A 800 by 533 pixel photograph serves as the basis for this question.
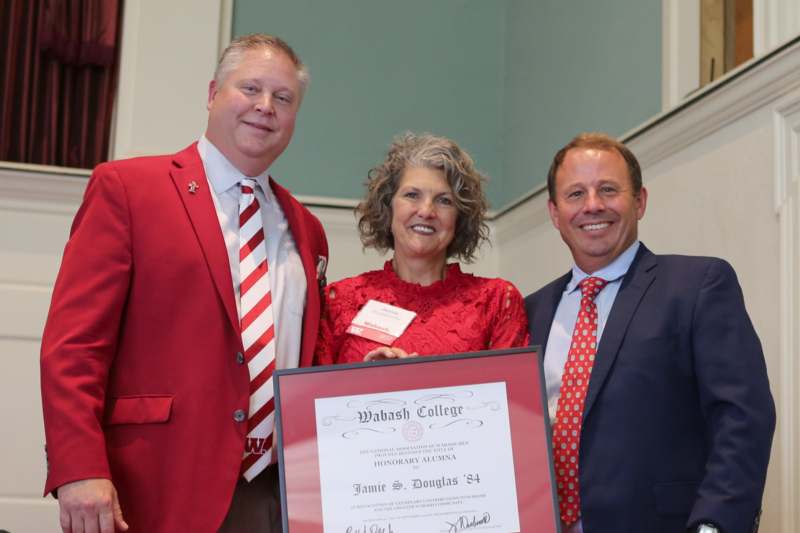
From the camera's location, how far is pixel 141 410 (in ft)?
6.83

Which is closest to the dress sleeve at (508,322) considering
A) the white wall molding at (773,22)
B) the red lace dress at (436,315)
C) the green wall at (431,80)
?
the red lace dress at (436,315)

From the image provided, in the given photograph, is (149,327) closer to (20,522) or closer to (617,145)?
(617,145)

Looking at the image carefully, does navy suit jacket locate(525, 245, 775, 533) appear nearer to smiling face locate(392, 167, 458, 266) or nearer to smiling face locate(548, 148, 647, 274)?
smiling face locate(548, 148, 647, 274)

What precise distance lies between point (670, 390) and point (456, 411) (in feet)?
1.48

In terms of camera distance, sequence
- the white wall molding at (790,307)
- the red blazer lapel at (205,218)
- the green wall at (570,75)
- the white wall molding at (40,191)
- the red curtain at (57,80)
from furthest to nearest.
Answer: the red curtain at (57,80) < the green wall at (570,75) < the white wall molding at (40,191) < the white wall molding at (790,307) < the red blazer lapel at (205,218)

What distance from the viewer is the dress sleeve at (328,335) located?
241 cm

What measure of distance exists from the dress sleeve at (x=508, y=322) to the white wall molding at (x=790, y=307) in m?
0.78

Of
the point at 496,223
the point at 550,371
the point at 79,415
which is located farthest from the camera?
the point at 496,223

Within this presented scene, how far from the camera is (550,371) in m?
2.30

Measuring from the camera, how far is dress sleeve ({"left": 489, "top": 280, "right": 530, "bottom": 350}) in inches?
Result: 95.1

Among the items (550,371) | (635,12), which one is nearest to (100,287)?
(550,371)

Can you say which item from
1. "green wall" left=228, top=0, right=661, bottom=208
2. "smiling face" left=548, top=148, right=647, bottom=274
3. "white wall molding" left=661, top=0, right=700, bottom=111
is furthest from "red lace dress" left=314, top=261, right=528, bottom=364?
"green wall" left=228, top=0, right=661, bottom=208
